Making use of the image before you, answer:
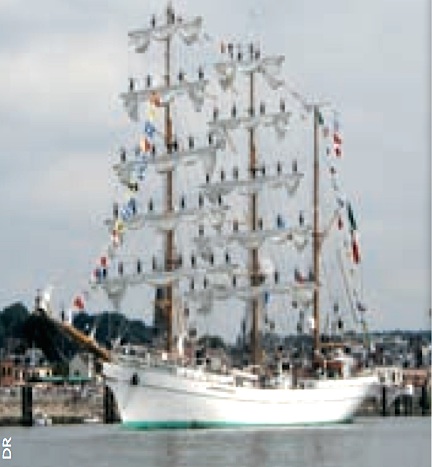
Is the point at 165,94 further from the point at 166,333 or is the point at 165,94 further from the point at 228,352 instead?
the point at 228,352

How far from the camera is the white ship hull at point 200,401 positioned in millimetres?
95562

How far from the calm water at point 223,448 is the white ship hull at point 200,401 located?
2464mm

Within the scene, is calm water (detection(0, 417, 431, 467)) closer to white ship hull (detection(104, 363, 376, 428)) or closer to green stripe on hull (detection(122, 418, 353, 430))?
green stripe on hull (detection(122, 418, 353, 430))

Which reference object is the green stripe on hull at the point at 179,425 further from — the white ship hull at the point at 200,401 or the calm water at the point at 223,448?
the calm water at the point at 223,448

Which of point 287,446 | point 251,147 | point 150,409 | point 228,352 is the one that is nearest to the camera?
point 287,446

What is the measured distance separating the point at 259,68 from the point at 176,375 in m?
23.5

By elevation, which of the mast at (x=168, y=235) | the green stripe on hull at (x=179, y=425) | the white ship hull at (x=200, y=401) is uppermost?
the mast at (x=168, y=235)

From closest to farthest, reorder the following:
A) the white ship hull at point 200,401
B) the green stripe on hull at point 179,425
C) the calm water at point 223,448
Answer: the calm water at point 223,448 → the green stripe on hull at point 179,425 → the white ship hull at point 200,401

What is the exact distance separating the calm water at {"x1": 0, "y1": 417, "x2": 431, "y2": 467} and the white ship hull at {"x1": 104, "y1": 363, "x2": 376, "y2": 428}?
2.46m

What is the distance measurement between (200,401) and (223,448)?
77.6 feet

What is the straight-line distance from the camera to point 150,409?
313 feet

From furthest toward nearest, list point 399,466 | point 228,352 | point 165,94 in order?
1. point 228,352
2. point 165,94
3. point 399,466

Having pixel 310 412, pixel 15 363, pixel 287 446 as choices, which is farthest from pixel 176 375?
pixel 15 363

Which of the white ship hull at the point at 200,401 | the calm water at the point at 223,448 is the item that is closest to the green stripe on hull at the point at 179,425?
the white ship hull at the point at 200,401
